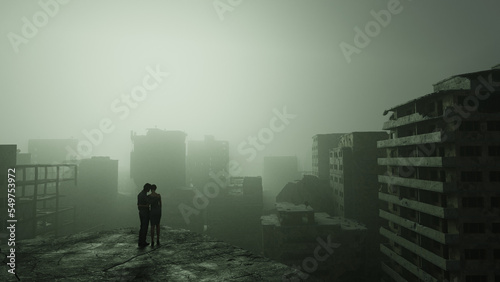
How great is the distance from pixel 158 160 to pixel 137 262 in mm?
54330

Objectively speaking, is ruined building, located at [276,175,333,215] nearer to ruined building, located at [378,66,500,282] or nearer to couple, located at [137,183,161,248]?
ruined building, located at [378,66,500,282]

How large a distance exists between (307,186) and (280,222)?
49.3 ft

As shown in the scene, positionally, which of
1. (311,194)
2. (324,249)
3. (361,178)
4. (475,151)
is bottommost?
(324,249)

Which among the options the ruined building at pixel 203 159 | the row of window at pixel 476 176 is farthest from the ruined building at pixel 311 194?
the ruined building at pixel 203 159

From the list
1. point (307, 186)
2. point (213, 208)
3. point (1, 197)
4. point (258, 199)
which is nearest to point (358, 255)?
point (307, 186)

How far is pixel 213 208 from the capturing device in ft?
161

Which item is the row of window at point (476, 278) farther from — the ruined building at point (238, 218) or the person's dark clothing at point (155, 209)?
the ruined building at point (238, 218)

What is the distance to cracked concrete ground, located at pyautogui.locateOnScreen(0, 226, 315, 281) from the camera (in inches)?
193

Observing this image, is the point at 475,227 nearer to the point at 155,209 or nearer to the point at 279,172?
the point at 155,209

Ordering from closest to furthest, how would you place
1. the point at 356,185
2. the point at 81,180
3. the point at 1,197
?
the point at 1,197, the point at 356,185, the point at 81,180

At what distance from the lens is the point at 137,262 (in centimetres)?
575

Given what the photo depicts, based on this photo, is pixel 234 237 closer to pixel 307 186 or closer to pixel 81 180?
pixel 307 186

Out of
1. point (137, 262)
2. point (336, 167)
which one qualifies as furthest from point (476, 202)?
point (336, 167)

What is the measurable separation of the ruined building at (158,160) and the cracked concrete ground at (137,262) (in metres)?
50.7
